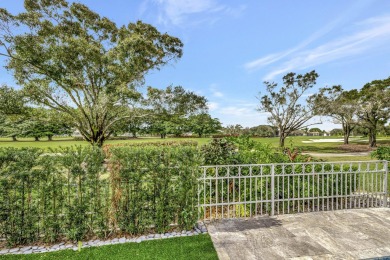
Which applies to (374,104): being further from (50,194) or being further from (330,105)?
(50,194)

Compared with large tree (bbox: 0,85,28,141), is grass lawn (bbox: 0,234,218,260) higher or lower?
lower

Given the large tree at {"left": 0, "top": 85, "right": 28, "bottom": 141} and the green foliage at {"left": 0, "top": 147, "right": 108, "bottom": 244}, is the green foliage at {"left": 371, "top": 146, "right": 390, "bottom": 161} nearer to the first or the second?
the green foliage at {"left": 0, "top": 147, "right": 108, "bottom": 244}

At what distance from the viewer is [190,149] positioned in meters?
4.22

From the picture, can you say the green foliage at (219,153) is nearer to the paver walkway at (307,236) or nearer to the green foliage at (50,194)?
the paver walkway at (307,236)

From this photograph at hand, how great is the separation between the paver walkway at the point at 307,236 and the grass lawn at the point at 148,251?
10.5 inches

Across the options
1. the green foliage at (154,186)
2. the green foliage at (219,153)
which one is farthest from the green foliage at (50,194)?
the green foliage at (219,153)

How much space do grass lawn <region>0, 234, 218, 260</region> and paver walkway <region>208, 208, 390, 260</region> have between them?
0.27 m

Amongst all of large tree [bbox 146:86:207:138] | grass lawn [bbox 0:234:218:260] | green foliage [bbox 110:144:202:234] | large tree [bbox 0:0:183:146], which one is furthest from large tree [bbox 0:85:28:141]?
green foliage [bbox 110:144:202:234]

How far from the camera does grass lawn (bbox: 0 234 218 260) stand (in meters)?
3.30

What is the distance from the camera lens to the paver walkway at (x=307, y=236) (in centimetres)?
335

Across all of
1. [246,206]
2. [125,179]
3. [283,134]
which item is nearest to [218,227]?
[246,206]

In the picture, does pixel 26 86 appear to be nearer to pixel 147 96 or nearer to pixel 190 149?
pixel 147 96

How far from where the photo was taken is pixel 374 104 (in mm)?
25391

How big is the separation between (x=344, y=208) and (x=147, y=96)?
15.2 metres
